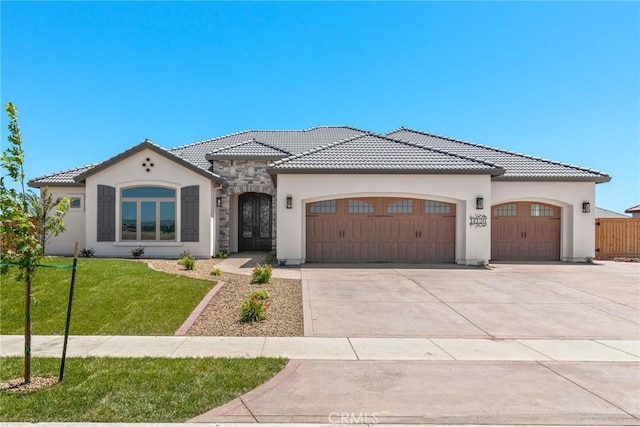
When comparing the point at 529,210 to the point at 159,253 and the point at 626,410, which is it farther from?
the point at 159,253

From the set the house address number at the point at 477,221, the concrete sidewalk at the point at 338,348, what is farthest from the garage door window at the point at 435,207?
the concrete sidewalk at the point at 338,348

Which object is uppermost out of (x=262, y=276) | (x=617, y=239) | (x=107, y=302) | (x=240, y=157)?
(x=240, y=157)

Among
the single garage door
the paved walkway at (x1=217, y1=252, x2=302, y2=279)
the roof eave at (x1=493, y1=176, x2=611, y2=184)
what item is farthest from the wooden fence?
the paved walkway at (x1=217, y1=252, x2=302, y2=279)

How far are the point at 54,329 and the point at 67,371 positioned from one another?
2.51 meters

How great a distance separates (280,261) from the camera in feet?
45.8

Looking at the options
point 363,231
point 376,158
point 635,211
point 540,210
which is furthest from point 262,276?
point 635,211

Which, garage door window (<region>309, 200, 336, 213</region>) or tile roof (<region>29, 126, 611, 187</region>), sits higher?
tile roof (<region>29, 126, 611, 187</region>)

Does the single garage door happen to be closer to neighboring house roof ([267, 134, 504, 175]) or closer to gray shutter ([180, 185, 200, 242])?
neighboring house roof ([267, 134, 504, 175])

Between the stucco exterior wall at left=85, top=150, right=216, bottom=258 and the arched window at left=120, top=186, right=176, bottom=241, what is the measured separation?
190mm

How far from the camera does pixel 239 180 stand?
1741 cm

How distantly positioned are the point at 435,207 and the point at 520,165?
5595 mm

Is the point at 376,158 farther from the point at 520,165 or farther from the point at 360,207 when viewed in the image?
the point at 520,165

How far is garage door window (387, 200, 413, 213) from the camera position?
48.7 ft

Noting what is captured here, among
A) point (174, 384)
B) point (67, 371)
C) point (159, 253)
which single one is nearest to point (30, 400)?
point (67, 371)
